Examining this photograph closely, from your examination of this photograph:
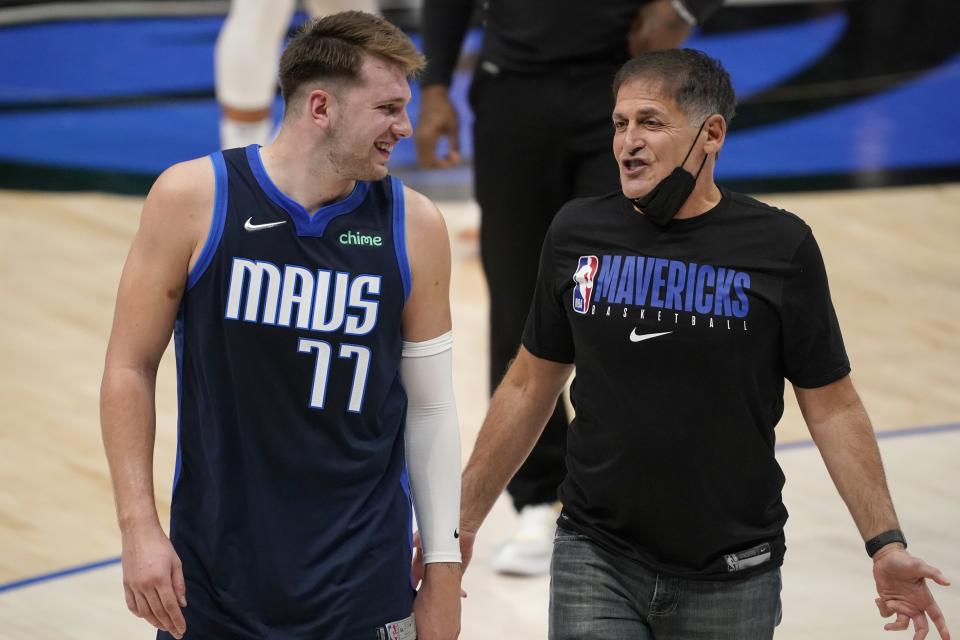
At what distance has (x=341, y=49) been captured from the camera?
2496 millimetres

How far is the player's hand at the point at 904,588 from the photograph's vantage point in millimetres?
2572

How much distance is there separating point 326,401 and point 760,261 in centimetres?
75

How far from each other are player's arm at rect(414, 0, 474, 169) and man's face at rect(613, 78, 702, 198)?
152 centimetres

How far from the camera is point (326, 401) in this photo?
248 centimetres

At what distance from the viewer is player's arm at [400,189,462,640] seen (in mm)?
2570

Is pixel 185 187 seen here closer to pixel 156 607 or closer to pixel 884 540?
pixel 156 607

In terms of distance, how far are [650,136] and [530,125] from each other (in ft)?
4.62

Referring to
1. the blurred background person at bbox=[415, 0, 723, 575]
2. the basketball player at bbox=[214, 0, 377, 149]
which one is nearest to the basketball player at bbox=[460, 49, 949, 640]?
the blurred background person at bbox=[415, 0, 723, 575]

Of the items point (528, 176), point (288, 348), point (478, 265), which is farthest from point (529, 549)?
point (478, 265)

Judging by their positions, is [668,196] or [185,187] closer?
[185,187]

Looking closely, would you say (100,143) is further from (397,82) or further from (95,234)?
(397,82)

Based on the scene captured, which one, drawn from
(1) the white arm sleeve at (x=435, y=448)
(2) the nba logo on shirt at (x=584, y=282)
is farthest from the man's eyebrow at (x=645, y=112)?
(1) the white arm sleeve at (x=435, y=448)

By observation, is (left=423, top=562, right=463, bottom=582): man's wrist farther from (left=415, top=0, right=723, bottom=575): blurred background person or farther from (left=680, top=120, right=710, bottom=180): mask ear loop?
(left=415, top=0, right=723, bottom=575): blurred background person

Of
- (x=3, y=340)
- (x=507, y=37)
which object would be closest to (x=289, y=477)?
(x=507, y=37)
